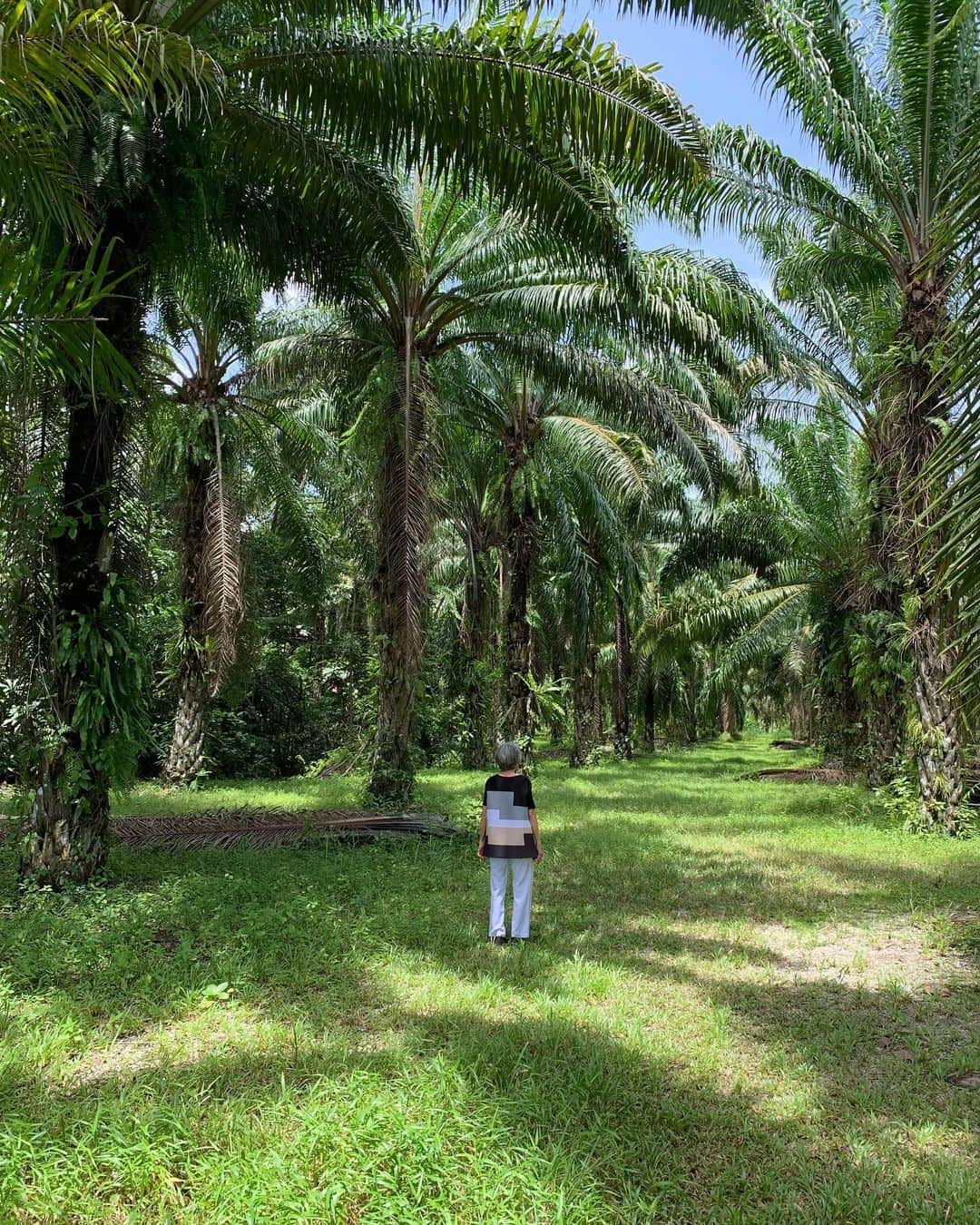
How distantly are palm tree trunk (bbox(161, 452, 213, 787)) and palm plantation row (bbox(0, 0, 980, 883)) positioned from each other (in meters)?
0.06

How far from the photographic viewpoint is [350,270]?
31.3 ft

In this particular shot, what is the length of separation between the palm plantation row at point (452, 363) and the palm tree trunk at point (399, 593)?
0.17ft

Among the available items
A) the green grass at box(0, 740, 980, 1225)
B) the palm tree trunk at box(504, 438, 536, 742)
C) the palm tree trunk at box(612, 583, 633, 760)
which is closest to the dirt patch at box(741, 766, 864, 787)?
the palm tree trunk at box(612, 583, 633, 760)

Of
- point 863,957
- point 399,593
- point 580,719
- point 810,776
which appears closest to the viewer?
point 863,957

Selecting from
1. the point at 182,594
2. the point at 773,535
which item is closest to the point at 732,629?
the point at 773,535

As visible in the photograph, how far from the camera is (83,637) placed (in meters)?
6.67

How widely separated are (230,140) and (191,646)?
343 inches

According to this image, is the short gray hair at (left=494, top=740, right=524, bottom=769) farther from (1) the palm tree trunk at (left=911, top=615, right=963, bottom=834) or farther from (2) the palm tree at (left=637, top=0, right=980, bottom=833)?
(1) the palm tree trunk at (left=911, top=615, right=963, bottom=834)

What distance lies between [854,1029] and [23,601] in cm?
622

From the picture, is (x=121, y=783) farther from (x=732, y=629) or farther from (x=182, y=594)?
(x=732, y=629)

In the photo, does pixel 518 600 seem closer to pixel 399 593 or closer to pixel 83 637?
pixel 399 593

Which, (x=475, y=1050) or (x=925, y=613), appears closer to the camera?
(x=475, y=1050)

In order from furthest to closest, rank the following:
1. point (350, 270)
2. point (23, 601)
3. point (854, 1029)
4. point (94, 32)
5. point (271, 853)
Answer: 1. point (350, 270)
2. point (271, 853)
3. point (23, 601)
4. point (854, 1029)
5. point (94, 32)

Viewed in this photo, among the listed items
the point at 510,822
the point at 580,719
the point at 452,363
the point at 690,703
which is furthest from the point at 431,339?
the point at 690,703
